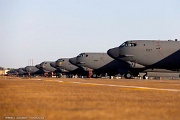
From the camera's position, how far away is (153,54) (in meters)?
47.5

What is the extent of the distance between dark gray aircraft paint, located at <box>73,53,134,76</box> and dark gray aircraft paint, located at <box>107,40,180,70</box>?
19.1 metres

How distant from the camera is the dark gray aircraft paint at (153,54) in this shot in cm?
4734

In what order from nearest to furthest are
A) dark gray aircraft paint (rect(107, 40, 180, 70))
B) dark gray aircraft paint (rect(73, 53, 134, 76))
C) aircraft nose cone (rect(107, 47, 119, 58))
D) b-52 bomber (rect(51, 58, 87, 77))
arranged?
dark gray aircraft paint (rect(107, 40, 180, 70)), aircraft nose cone (rect(107, 47, 119, 58)), dark gray aircraft paint (rect(73, 53, 134, 76)), b-52 bomber (rect(51, 58, 87, 77))

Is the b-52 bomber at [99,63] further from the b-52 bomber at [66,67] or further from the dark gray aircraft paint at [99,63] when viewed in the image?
the b-52 bomber at [66,67]

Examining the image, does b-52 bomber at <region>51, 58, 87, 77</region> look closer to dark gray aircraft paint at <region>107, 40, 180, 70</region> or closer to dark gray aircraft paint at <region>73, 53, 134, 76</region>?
dark gray aircraft paint at <region>73, 53, 134, 76</region>

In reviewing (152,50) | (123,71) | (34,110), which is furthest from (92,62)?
(34,110)

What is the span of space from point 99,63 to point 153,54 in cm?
2283

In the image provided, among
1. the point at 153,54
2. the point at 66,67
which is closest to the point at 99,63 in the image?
the point at 66,67

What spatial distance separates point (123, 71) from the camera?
52906 mm

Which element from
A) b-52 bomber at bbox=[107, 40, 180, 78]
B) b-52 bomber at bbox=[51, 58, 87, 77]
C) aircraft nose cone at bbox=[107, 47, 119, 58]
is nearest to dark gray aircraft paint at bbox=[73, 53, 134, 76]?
b-52 bomber at bbox=[51, 58, 87, 77]

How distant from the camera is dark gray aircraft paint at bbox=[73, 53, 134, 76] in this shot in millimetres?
68188

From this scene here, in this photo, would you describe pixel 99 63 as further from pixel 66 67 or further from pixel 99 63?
pixel 66 67

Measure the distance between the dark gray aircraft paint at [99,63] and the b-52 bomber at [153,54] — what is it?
1905 cm

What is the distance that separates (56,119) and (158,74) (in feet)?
140
